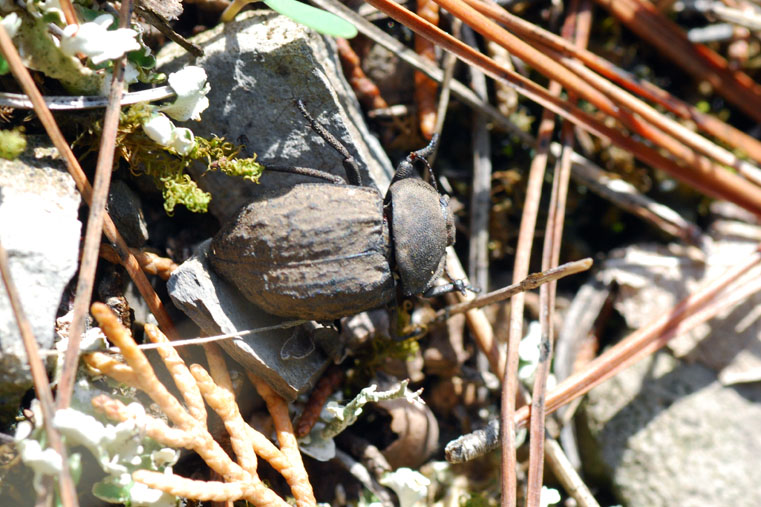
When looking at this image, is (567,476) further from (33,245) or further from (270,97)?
(33,245)

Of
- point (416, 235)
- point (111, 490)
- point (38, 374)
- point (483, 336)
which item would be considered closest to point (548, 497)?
point (483, 336)

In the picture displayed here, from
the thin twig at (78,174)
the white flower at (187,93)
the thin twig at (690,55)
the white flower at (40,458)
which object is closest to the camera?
the white flower at (40,458)

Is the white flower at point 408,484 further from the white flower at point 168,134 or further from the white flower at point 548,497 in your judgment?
the white flower at point 168,134

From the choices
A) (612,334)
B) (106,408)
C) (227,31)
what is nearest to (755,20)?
(612,334)

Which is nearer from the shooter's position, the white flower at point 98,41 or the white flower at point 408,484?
the white flower at point 98,41

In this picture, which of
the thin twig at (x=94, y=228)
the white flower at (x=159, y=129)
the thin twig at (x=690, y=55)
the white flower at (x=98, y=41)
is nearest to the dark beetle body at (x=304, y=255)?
the white flower at (x=159, y=129)

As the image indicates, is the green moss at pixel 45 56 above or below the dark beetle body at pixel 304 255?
above

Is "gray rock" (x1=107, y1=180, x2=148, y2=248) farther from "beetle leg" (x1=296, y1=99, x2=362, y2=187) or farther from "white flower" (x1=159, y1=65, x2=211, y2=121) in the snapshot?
"beetle leg" (x1=296, y1=99, x2=362, y2=187)

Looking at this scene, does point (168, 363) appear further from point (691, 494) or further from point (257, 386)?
point (691, 494)
